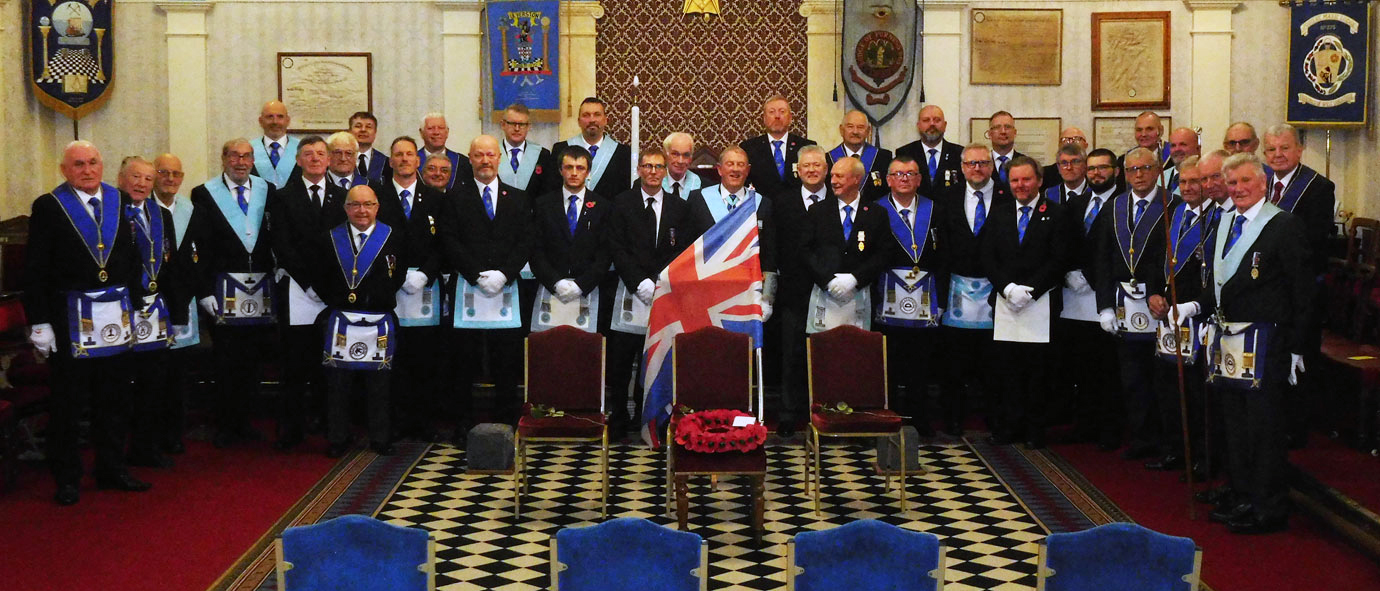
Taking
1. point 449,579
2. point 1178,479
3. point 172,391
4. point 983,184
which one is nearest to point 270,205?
point 172,391

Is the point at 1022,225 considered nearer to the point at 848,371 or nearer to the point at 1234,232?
the point at 848,371

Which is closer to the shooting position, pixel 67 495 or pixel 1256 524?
pixel 1256 524

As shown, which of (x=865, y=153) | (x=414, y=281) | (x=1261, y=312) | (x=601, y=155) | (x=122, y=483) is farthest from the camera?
(x=601, y=155)

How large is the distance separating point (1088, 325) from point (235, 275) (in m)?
5.20

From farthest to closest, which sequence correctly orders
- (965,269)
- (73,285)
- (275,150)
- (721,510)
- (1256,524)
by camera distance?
(275,150) < (965,269) < (721,510) < (73,285) < (1256,524)

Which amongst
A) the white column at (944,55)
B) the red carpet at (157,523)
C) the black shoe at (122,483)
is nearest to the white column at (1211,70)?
the white column at (944,55)

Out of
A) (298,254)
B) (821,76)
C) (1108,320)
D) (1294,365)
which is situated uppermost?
(821,76)

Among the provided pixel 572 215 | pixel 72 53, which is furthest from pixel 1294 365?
pixel 72 53

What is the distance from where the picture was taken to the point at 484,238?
28.4 feet

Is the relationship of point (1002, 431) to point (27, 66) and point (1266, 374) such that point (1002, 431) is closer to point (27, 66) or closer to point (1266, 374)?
point (1266, 374)

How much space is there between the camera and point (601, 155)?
971cm

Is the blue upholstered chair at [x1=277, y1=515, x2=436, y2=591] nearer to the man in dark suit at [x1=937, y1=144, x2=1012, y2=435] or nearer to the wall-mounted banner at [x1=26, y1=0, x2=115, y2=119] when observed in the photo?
the man in dark suit at [x1=937, y1=144, x2=1012, y2=435]

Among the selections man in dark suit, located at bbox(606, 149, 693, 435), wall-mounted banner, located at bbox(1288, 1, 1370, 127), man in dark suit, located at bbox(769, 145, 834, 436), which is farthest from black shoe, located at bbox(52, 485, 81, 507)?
wall-mounted banner, located at bbox(1288, 1, 1370, 127)

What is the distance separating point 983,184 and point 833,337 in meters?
1.71
